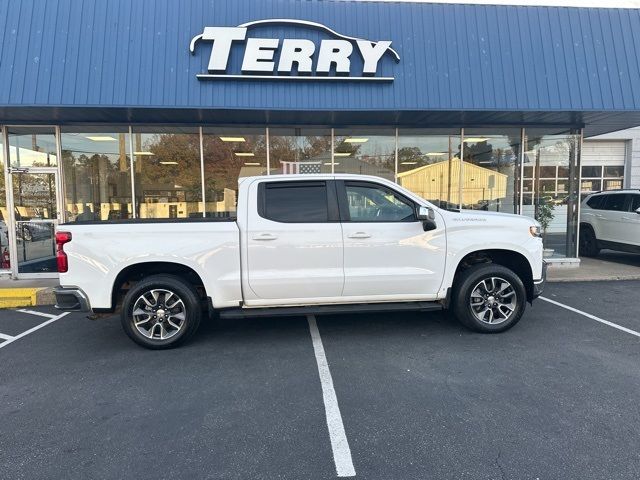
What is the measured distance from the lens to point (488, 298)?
5.48m

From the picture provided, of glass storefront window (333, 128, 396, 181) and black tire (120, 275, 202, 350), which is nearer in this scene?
black tire (120, 275, 202, 350)

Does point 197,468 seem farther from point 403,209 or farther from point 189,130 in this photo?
point 189,130

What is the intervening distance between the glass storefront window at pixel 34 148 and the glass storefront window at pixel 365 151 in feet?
20.1

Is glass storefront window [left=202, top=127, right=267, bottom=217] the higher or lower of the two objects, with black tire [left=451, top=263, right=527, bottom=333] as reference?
higher

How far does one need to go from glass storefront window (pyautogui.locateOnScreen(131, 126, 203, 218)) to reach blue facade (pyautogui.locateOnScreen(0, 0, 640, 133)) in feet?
2.02

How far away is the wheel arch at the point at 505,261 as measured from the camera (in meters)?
5.60

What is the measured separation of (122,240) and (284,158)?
18.7ft

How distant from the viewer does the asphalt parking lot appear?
9.69 ft

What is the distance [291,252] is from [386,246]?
3.70 feet

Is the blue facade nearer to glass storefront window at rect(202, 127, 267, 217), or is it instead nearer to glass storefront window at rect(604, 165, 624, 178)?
glass storefront window at rect(202, 127, 267, 217)

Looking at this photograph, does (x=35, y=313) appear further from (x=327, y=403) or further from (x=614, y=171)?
(x=614, y=171)

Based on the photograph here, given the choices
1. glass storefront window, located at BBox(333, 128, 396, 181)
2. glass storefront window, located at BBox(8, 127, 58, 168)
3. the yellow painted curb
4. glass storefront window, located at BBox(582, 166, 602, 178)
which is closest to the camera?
the yellow painted curb

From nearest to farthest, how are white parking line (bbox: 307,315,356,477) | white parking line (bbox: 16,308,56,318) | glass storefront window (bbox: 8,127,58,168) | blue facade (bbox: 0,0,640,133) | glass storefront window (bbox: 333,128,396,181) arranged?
→ white parking line (bbox: 307,315,356,477)
white parking line (bbox: 16,308,56,318)
blue facade (bbox: 0,0,640,133)
glass storefront window (bbox: 8,127,58,168)
glass storefront window (bbox: 333,128,396,181)

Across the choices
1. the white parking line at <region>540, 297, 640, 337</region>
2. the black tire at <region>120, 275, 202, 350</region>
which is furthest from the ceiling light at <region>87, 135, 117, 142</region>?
the white parking line at <region>540, 297, 640, 337</region>
